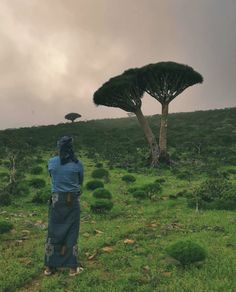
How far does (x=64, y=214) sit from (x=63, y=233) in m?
0.37

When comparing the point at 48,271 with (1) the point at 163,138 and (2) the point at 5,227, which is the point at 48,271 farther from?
(1) the point at 163,138

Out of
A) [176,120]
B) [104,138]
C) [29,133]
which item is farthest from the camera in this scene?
[176,120]

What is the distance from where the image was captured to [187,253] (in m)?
8.98

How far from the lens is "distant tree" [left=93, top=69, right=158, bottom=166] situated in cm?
3566

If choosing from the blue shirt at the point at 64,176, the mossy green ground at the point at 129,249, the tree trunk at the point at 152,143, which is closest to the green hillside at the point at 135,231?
the mossy green ground at the point at 129,249

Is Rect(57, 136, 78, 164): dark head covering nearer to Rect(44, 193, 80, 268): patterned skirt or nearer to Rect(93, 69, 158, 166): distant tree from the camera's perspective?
Rect(44, 193, 80, 268): patterned skirt

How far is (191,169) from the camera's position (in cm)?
3077

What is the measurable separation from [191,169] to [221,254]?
21.1 m

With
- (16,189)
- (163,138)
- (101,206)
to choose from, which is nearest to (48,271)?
(101,206)

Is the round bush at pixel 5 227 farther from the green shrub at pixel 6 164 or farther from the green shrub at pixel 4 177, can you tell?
the green shrub at pixel 6 164

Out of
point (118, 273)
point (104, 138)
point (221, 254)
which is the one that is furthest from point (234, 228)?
point (104, 138)

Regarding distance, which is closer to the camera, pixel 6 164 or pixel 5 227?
pixel 5 227

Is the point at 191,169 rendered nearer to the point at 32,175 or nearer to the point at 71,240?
the point at 32,175

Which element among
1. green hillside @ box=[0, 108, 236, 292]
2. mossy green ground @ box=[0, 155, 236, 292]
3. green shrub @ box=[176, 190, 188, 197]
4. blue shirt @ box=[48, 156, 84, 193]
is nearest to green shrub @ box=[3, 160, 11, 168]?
green hillside @ box=[0, 108, 236, 292]
